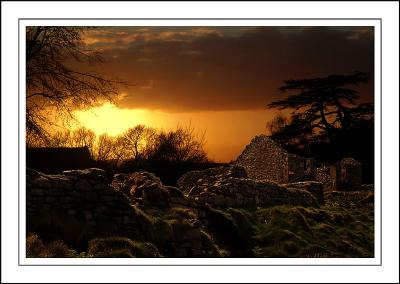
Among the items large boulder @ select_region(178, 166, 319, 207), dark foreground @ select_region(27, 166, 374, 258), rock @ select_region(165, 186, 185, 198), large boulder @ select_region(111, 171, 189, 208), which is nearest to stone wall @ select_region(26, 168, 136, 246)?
dark foreground @ select_region(27, 166, 374, 258)

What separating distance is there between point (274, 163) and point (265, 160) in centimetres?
57

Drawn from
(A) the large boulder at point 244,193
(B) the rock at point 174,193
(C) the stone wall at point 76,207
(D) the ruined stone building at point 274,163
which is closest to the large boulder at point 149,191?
(B) the rock at point 174,193

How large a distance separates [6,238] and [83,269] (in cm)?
204

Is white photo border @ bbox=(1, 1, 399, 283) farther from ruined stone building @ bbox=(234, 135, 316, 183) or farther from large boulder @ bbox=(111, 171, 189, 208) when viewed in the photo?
ruined stone building @ bbox=(234, 135, 316, 183)

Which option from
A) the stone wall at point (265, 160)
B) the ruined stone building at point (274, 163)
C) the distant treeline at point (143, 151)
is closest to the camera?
the distant treeline at point (143, 151)

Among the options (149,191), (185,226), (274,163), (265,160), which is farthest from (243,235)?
(265,160)

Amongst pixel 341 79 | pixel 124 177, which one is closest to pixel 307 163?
pixel 341 79

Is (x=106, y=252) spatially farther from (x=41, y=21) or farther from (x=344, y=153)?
(x=344, y=153)

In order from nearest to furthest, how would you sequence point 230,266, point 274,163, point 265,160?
point 230,266
point 274,163
point 265,160

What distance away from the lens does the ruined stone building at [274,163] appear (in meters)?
30.0

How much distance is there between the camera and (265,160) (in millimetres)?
30672

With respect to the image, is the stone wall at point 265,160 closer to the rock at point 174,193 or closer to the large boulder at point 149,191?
the large boulder at point 149,191

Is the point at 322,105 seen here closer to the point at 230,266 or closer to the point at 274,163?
the point at 274,163

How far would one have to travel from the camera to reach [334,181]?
32.5 meters
